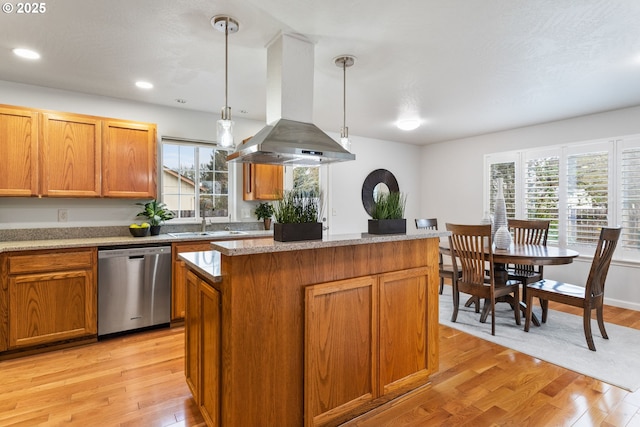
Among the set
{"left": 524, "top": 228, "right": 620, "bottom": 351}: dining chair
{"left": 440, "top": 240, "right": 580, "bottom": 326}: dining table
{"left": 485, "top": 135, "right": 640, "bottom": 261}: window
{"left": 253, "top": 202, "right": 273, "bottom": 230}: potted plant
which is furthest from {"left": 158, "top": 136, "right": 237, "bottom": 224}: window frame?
{"left": 485, "top": 135, "right": 640, "bottom": 261}: window

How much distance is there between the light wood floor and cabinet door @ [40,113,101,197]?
5.15 ft

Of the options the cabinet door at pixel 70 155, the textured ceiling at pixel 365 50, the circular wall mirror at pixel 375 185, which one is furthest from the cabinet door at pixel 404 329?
the circular wall mirror at pixel 375 185

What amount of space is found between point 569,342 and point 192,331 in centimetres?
334

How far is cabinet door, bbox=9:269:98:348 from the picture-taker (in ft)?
9.27

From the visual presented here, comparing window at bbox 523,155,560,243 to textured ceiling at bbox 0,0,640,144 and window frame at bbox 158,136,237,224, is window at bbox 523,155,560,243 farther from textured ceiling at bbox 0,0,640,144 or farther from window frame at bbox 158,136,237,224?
window frame at bbox 158,136,237,224

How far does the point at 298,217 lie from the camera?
6.48ft

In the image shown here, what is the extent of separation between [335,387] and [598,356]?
2458mm

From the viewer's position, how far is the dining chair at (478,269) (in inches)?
128

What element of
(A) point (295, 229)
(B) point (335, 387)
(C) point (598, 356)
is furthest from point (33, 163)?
(C) point (598, 356)

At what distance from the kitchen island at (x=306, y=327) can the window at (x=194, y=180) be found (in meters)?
2.14

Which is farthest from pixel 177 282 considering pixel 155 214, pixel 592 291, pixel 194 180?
pixel 592 291

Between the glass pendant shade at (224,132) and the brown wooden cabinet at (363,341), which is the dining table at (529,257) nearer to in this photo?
the brown wooden cabinet at (363,341)

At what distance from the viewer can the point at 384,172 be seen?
6.25 m

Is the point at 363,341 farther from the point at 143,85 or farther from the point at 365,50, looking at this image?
the point at 143,85
